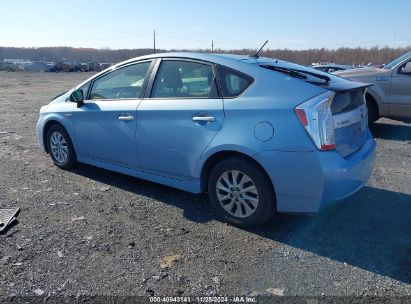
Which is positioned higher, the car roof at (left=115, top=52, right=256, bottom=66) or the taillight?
the car roof at (left=115, top=52, right=256, bottom=66)

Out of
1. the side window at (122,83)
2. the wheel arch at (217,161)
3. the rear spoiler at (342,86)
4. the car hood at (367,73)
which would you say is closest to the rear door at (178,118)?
the wheel arch at (217,161)

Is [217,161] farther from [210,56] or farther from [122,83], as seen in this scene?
[122,83]

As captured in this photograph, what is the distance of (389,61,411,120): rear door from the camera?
8359 millimetres

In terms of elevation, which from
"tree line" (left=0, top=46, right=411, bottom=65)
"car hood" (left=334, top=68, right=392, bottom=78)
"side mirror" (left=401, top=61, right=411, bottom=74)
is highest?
"tree line" (left=0, top=46, right=411, bottom=65)

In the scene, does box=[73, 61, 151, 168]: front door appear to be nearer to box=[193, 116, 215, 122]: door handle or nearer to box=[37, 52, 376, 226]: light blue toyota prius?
box=[37, 52, 376, 226]: light blue toyota prius

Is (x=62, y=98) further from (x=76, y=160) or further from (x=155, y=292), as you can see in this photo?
(x=155, y=292)

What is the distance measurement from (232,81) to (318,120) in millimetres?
984

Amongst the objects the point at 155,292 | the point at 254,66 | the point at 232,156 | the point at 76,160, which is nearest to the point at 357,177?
the point at 232,156

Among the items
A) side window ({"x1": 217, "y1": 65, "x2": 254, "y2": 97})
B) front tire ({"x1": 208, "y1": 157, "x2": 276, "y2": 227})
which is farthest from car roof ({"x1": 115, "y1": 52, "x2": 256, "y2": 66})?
front tire ({"x1": 208, "y1": 157, "x2": 276, "y2": 227})

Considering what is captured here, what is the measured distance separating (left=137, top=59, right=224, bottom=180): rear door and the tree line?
171 feet

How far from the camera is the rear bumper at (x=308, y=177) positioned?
11.7ft

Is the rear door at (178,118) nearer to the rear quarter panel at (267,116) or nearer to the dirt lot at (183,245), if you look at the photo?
the rear quarter panel at (267,116)

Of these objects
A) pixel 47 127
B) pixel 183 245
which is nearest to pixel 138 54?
pixel 47 127

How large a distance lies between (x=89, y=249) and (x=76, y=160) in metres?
2.45
